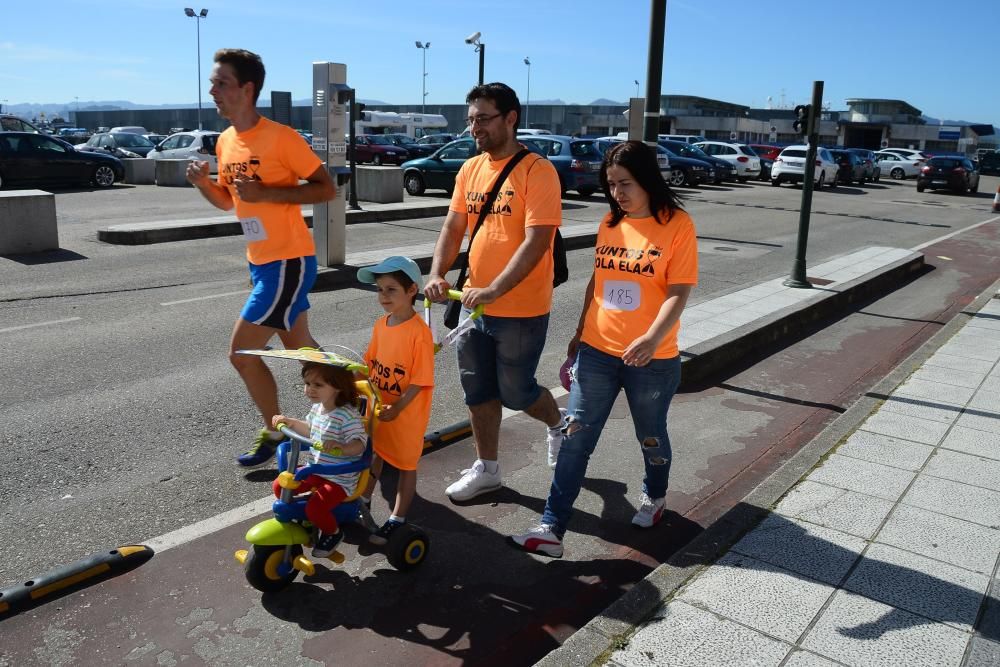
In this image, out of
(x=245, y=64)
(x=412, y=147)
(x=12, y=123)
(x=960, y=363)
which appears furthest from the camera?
(x=412, y=147)

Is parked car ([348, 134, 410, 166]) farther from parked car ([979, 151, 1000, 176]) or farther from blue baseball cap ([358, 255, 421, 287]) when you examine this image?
parked car ([979, 151, 1000, 176])

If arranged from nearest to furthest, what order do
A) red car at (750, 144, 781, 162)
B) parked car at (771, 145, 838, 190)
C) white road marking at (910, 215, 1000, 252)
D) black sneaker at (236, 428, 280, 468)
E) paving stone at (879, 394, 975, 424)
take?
black sneaker at (236, 428, 280, 468) → paving stone at (879, 394, 975, 424) → white road marking at (910, 215, 1000, 252) → parked car at (771, 145, 838, 190) → red car at (750, 144, 781, 162)

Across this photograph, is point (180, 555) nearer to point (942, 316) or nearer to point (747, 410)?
point (747, 410)

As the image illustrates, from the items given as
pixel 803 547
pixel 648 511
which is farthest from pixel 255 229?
pixel 803 547

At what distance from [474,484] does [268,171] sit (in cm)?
191

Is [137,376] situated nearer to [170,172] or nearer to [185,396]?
[185,396]

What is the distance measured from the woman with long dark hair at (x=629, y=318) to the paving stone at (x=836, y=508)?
2.73 feet

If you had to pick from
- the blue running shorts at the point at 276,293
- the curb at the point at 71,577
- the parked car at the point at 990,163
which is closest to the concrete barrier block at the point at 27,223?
the blue running shorts at the point at 276,293

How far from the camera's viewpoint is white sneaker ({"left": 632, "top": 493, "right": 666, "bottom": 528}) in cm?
413

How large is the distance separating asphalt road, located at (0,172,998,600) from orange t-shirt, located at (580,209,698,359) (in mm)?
1504

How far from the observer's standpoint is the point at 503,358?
406cm

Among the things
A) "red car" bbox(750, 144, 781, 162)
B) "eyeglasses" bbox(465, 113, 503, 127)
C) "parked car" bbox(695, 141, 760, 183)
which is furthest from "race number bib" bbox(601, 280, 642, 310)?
"red car" bbox(750, 144, 781, 162)

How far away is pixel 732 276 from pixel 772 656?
9.48 metres

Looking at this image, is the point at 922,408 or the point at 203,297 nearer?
the point at 922,408
